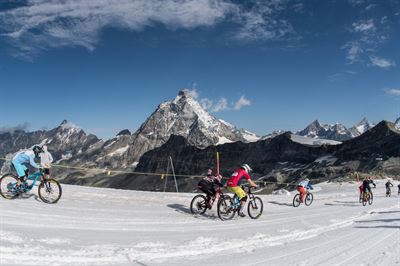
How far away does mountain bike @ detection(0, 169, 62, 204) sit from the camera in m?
16.2

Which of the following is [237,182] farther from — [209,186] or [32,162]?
[32,162]

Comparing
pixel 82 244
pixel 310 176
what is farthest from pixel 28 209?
pixel 310 176

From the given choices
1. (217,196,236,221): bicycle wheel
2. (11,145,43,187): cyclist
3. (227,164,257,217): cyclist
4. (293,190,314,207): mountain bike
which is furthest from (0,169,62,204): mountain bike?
(293,190,314,207): mountain bike

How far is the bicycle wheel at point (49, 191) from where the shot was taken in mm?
16547

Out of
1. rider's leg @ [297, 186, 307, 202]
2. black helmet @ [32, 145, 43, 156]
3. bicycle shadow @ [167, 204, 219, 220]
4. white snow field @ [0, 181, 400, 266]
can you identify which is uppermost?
black helmet @ [32, 145, 43, 156]

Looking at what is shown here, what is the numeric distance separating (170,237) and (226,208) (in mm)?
5296

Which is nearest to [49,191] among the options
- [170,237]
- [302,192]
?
[170,237]

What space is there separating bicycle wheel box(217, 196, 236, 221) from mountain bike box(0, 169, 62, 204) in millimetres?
6858

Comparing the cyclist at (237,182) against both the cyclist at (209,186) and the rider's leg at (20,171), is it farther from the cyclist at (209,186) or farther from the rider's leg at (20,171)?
the rider's leg at (20,171)

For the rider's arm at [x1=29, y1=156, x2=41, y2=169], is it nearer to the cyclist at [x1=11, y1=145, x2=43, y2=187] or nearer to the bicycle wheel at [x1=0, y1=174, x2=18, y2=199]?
the cyclist at [x1=11, y1=145, x2=43, y2=187]

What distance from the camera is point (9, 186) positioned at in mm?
16203

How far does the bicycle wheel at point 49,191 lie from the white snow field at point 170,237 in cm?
35

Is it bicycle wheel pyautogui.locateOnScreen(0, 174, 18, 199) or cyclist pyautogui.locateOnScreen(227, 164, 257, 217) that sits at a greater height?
cyclist pyautogui.locateOnScreen(227, 164, 257, 217)

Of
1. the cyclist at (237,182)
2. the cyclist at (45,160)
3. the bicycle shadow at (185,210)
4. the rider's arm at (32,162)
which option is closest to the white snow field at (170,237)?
the bicycle shadow at (185,210)
